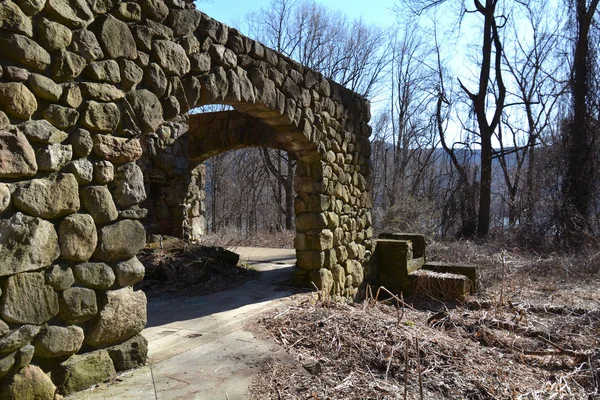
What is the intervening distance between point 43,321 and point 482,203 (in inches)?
476

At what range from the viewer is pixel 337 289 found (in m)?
6.02

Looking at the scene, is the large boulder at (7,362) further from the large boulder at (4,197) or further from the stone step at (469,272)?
the stone step at (469,272)

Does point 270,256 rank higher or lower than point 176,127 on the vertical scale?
lower

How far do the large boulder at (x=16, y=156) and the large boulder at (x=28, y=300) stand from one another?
538 millimetres

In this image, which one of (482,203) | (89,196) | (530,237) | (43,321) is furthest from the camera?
(482,203)

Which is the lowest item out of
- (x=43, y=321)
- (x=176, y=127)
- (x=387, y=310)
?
(x=387, y=310)

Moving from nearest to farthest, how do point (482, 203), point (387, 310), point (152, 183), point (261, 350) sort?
point (261, 350) < point (387, 310) < point (152, 183) < point (482, 203)

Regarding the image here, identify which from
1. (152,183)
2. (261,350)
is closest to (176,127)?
(152,183)

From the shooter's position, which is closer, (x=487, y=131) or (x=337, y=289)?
(x=337, y=289)

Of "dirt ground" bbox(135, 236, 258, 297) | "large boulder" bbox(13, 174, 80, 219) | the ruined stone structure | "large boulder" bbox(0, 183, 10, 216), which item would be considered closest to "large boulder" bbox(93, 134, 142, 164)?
the ruined stone structure

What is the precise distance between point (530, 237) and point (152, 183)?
342 inches

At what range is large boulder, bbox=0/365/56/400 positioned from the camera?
2.29 metres

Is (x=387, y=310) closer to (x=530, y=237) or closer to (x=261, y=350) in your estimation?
(x=261, y=350)

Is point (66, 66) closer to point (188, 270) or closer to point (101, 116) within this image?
point (101, 116)
